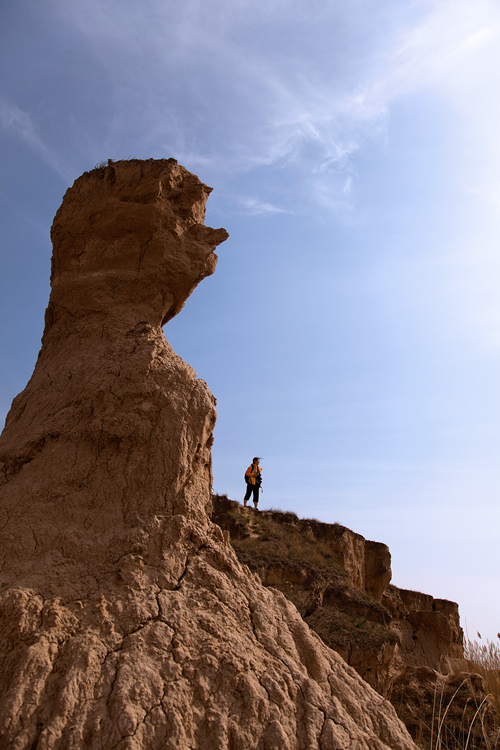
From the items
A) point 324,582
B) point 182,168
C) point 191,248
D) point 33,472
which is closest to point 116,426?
point 33,472

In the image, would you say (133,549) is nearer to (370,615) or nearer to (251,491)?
(370,615)

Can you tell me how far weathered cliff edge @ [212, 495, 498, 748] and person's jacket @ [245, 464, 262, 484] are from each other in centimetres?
89

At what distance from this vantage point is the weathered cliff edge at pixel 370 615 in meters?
5.68

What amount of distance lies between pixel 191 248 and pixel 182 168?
92 centimetres

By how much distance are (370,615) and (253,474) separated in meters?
4.75

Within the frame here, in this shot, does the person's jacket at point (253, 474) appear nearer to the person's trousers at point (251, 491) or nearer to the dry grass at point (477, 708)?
the person's trousers at point (251, 491)

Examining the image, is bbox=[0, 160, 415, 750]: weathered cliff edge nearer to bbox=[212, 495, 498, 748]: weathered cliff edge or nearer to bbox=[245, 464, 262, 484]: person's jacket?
bbox=[212, 495, 498, 748]: weathered cliff edge

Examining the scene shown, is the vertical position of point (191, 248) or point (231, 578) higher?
point (191, 248)

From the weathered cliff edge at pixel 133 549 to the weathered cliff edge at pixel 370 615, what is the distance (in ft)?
5.68

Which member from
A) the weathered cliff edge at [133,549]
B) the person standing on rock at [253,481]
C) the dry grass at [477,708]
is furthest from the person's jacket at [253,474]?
the weathered cliff edge at [133,549]

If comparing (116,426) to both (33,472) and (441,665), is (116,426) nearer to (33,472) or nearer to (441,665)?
(33,472)

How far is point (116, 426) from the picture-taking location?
387 centimetres

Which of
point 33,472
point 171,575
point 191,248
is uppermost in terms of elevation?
point 191,248

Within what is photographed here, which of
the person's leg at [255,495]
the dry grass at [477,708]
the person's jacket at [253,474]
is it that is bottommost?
the dry grass at [477,708]
